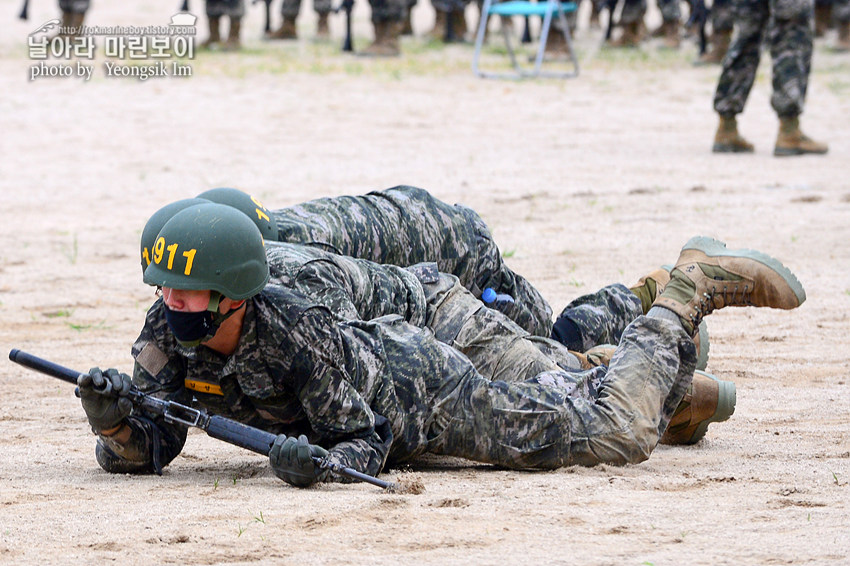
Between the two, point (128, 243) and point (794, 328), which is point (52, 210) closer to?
point (128, 243)

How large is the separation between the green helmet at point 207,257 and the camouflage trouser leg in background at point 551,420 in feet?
2.57

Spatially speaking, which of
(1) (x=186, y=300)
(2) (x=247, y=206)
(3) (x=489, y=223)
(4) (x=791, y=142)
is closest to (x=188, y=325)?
(1) (x=186, y=300)

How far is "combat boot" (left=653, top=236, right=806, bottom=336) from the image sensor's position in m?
4.39

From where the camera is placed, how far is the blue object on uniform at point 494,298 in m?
5.16

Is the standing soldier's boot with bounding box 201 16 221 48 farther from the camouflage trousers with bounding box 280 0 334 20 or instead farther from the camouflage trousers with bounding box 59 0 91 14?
the camouflage trousers with bounding box 280 0 334 20

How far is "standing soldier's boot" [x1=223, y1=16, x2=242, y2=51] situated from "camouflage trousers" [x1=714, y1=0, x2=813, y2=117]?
9195mm

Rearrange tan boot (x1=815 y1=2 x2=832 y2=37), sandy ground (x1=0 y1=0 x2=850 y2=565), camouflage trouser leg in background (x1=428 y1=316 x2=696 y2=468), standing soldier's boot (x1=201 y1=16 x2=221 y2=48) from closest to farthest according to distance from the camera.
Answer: sandy ground (x1=0 y1=0 x2=850 y2=565)
camouflage trouser leg in background (x1=428 y1=316 x2=696 y2=468)
standing soldier's boot (x1=201 y1=16 x2=221 y2=48)
tan boot (x1=815 y1=2 x2=832 y2=37)

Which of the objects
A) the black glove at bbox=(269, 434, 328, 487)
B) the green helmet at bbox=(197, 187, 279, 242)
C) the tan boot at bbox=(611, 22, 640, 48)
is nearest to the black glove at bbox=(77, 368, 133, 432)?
the black glove at bbox=(269, 434, 328, 487)

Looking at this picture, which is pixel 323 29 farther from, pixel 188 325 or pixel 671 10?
pixel 188 325

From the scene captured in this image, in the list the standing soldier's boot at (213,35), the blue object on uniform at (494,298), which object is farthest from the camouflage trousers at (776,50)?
the standing soldier's boot at (213,35)

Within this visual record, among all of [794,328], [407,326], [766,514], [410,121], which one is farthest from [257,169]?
[766,514]

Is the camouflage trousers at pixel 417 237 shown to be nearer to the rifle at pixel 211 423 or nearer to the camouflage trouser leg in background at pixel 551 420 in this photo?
the camouflage trouser leg in background at pixel 551 420

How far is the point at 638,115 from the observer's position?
13398 millimetres

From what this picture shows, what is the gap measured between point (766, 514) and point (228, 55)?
14874 millimetres
